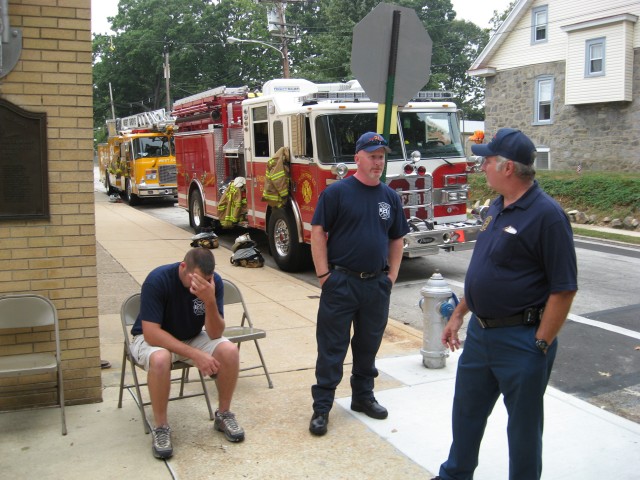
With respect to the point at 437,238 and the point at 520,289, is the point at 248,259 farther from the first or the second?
the point at 520,289

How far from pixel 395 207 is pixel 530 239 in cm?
163

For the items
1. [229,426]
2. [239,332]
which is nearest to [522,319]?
[229,426]

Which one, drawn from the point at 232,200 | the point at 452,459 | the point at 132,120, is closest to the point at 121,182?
the point at 132,120

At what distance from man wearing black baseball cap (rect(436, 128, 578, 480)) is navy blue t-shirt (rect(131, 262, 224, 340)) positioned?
5.72 ft

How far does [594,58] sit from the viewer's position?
22.2 metres

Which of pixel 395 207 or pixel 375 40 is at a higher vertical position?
pixel 375 40

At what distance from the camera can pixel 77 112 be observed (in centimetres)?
446

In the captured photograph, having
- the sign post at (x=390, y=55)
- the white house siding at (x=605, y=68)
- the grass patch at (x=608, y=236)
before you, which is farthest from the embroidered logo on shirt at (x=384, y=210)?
the white house siding at (x=605, y=68)

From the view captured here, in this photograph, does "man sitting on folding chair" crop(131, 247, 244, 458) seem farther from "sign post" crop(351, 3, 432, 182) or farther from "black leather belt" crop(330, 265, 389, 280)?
"sign post" crop(351, 3, 432, 182)

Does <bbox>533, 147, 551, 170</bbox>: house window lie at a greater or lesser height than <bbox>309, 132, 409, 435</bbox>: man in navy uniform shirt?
greater

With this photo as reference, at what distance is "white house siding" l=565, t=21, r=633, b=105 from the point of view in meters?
21.1

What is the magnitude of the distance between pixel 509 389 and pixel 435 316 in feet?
8.09

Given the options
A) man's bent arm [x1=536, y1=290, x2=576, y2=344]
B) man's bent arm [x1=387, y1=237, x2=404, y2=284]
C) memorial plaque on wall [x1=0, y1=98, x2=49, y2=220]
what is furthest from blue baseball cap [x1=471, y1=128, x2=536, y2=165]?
memorial plaque on wall [x1=0, y1=98, x2=49, y2=220]

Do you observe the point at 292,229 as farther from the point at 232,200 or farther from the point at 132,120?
the point at 132,120
